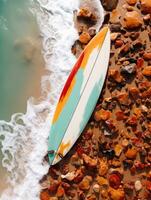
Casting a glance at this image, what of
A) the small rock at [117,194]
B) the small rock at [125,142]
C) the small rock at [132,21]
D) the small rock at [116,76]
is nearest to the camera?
the small rock at [117,194]

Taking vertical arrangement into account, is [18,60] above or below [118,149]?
above

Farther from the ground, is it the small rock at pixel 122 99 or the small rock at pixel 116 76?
the small rock at pixel 116 76

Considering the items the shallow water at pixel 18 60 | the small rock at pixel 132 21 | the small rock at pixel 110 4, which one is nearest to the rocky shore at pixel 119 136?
the small rock at pixel 132 21

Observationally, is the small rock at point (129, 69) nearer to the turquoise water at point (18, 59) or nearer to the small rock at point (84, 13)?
the small rock at point (84, 13)

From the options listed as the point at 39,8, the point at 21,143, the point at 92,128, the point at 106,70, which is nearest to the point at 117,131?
the point at 92,128

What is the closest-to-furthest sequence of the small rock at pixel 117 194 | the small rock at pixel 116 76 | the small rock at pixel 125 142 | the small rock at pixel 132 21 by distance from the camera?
1. the small rock at pixel 117 194
2. the small rock at pixel 125 142
3. the small rock at pixel 116 76
4. the small rock at pixel 132 21

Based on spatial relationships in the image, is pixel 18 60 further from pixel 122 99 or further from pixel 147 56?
pixel 147 56

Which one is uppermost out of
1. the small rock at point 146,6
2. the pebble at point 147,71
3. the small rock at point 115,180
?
the small rock at point 146,6

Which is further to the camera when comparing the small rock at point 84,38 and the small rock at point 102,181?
the small rock at point 84,38

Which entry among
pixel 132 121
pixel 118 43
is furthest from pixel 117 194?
pixel 118 43
